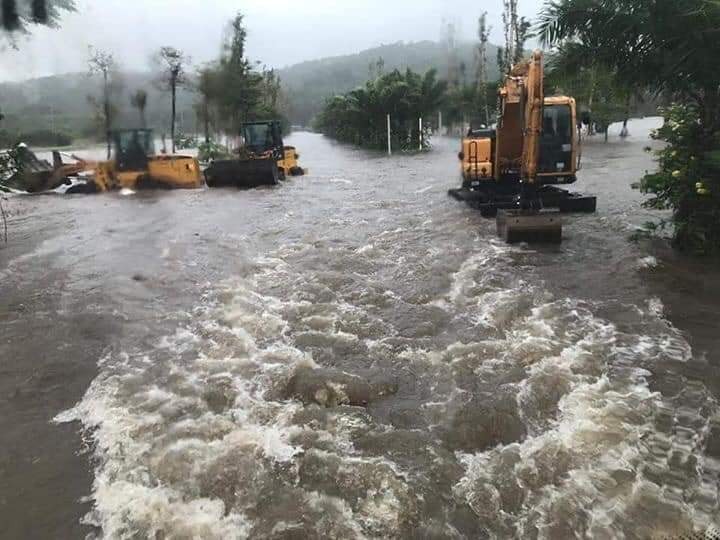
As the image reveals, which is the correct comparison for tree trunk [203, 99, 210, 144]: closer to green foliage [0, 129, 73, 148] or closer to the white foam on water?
green foliage [0, 129, 73, 148]

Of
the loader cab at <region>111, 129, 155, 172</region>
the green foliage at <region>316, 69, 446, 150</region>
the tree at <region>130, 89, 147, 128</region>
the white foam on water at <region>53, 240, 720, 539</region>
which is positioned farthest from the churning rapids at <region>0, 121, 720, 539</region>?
the green foliage at <region>316, 69, 446, 150</region>

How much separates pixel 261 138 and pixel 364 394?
18.6 meters

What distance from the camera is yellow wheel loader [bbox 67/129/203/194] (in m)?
19.2

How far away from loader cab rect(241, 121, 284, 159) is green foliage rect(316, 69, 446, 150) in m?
16.4

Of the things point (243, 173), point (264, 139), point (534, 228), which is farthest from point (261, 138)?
point (534, 228)

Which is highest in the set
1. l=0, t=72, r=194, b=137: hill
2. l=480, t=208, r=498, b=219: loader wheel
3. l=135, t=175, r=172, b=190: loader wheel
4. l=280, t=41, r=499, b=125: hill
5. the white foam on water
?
l=280, t=41, r=499, b=125: hill

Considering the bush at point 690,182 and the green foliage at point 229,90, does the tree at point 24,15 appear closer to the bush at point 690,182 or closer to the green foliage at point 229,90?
the bush at point 690,182

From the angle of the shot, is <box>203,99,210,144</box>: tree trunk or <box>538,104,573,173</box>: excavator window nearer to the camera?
<box>538,104,573,173</box>: excavator window

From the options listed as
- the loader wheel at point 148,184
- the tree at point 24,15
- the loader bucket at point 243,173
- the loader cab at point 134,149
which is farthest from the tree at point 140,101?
the tree at point 24,15

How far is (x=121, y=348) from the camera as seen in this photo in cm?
598

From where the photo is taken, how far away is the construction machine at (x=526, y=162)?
9695 millimetres

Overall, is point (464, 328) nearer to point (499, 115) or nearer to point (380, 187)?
point (499, 115)

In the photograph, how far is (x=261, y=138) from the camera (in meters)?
22.0

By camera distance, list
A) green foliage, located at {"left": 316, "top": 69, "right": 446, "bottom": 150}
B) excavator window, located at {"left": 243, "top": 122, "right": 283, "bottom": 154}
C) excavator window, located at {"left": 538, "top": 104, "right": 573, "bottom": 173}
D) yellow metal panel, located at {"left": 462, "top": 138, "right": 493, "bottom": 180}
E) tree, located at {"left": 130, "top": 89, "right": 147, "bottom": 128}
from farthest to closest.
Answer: green foliage, located at {"left": 316, "top": 69, "right": 446, "bottom": 150}
excavator window, located at {"left": 243, "top": 122, "right": 283, "bottom": 154}
tree, located at {"left": 130, "top": 89, "right": 147, "bottom": 128}
yellow metal panel, located at {"left": 462, "top": 138, "right": 493, "bottom": 180}
excavator window, located at {"left": 538, "top": 104, "right": 573, "bottom": 173}
